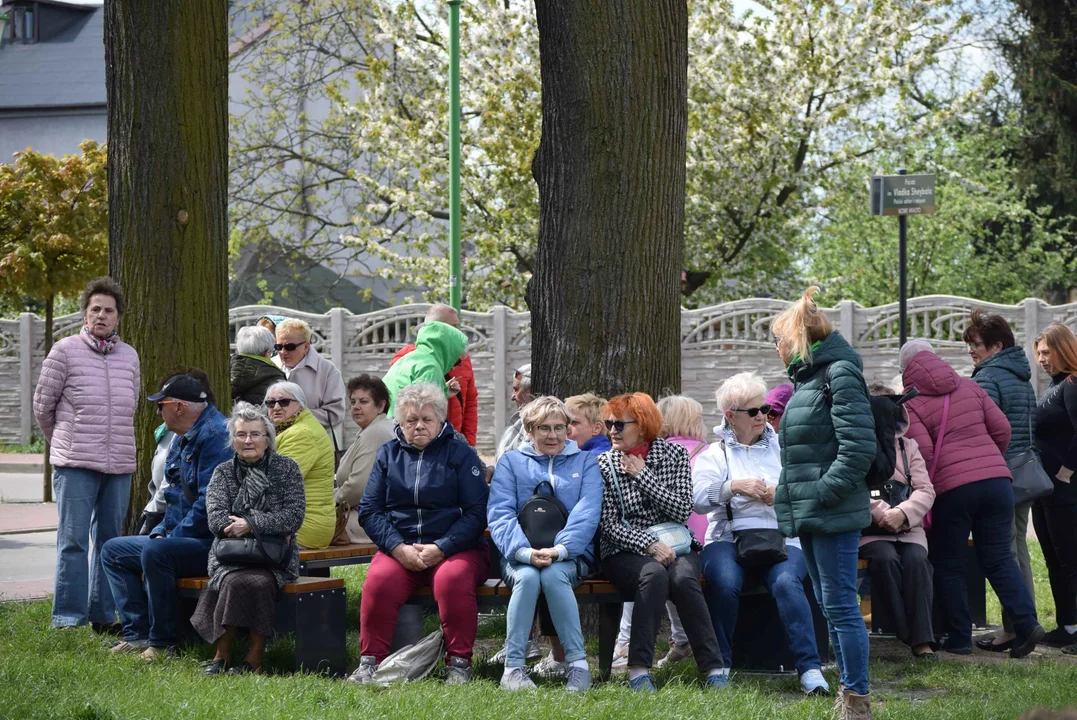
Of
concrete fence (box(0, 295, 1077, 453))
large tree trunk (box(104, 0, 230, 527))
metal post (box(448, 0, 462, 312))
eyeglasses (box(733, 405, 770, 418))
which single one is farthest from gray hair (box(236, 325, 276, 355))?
concrete fence (box(0, 295, 1077, 453))

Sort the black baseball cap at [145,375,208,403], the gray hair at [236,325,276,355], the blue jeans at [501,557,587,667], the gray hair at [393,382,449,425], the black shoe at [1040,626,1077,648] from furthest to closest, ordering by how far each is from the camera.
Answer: the gray hair at [236,325,276,355] → the black shoe at [1040,626,1077,648] → the black baseball cap at [145,375,208,403] → the gray hair at [393,382,449,425] → the blue jeans at [501,557,587,667]

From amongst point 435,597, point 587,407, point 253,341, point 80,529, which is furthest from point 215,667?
point 253,341

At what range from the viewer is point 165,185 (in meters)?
8.20

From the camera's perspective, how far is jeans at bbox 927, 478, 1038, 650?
7488 millimetres

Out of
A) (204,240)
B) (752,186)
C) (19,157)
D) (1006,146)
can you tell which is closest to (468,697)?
(204,240)

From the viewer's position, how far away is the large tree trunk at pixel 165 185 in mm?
8195

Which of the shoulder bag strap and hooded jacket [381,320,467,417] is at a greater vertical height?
hooded jacket [381,320,467,417]

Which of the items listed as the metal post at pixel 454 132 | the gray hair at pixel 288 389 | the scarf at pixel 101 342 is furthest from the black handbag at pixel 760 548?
the metal post at pixel 454 132

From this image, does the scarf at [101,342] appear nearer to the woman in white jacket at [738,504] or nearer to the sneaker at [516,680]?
the sneaker at [516,680]

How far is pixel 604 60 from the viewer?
7773 mm

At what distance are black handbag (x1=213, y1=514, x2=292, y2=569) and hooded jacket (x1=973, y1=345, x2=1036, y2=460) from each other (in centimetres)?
407

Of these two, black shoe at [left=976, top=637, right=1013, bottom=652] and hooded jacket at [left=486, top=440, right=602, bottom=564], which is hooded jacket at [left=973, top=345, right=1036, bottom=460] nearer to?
black shoe at [left=976, top=637, right=1013, bottom=652]

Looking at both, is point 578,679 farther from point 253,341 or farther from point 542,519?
point 253,341

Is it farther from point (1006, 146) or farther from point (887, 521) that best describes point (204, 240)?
point (1006, 146)
